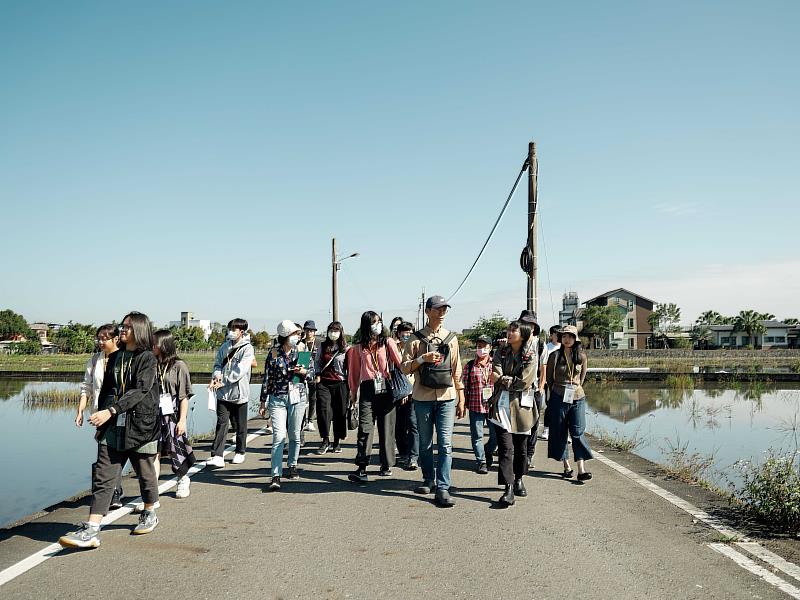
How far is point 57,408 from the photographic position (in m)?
21.7

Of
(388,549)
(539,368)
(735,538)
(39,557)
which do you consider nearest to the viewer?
(39,557)

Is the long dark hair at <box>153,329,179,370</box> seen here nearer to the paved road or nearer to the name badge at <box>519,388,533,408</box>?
the paved road

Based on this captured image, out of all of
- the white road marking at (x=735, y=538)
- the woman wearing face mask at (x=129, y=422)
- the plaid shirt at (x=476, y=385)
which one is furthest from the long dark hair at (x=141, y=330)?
the white road marking at (x=735, y=538)

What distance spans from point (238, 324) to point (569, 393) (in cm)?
405

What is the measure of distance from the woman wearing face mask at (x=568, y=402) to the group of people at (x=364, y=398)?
0.04ft

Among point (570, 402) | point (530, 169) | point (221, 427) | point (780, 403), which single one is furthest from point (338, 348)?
point (780, 403)

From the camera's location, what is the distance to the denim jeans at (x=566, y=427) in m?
7.55

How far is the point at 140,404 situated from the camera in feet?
17.2

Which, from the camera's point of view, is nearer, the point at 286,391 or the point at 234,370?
the point at 286,391

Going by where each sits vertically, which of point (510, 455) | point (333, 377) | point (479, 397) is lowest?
point (510, 455)

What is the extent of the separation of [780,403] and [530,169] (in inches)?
577

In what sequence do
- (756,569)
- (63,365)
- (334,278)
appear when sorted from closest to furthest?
(756,569), (334,278), (63,365)

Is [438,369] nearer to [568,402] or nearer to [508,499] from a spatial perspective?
[508,499]

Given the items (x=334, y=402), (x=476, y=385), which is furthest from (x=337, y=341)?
(x=476, y=385)
